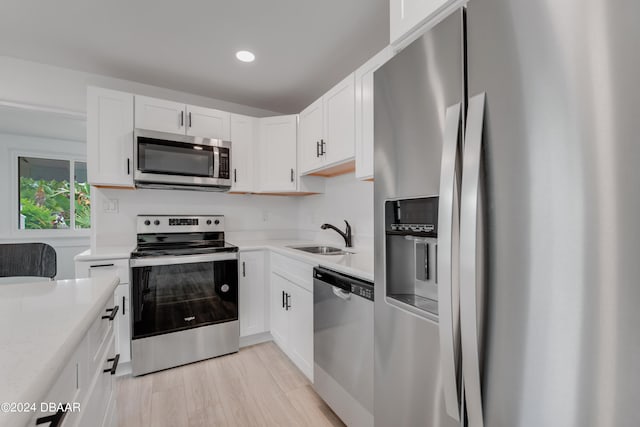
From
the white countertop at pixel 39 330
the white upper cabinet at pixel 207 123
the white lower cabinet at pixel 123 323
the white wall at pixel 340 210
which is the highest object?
the white upper cabinet at pixel 207 123

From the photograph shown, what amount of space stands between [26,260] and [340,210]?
97.8 inches

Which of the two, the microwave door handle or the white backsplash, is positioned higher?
the microwave door handle

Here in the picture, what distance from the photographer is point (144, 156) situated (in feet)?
7.67

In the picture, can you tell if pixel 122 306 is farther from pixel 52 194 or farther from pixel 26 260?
pixel 52 194

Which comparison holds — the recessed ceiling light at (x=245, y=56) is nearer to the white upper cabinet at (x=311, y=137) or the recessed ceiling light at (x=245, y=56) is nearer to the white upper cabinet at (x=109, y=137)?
the white upper cabinet at (x=311, y=137)

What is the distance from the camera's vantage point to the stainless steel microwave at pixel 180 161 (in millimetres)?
2338

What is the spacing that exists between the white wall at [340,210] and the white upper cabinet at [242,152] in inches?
28.5

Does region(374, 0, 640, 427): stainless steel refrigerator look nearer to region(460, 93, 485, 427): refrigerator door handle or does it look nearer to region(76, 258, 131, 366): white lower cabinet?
region(460, 93, 485, 427): refrigerator door handle

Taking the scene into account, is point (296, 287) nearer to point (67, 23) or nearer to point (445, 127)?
point (445, 127)

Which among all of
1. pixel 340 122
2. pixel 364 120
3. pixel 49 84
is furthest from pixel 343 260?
pixel 49 84

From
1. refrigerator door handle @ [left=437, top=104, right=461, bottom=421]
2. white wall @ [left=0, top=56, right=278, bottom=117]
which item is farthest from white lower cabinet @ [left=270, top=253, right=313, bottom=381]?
white wall @ [left=0, top=56, right=278, bottom=117]

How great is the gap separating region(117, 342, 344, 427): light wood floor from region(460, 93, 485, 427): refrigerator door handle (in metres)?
1.28

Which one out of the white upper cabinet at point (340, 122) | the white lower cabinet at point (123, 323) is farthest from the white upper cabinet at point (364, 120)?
the white lower cabinet at point (123, 323)

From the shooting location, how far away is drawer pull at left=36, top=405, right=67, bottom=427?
20.4 inches
